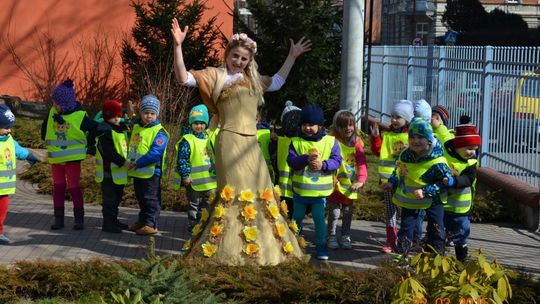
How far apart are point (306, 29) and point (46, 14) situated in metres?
6.54

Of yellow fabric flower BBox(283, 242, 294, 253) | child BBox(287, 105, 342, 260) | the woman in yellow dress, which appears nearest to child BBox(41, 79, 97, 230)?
child BBox(287, 105, 342, 260)

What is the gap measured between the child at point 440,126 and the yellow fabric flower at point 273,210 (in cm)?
225

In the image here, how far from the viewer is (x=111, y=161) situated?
9.66 metres

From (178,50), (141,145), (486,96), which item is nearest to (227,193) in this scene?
(178,50)

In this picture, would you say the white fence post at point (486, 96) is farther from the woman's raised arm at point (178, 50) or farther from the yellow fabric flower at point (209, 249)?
the woman's raised arm at point (178, 50)

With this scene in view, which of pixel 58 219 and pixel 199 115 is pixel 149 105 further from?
pixel 58 219

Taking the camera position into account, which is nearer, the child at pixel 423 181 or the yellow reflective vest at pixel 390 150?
the child at pixel 423 181

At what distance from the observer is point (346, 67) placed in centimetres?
1330

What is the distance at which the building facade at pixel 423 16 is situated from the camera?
6372 centimetres

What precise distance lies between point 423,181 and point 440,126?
6.95 feet

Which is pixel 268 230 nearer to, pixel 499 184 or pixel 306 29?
pixel 499 184

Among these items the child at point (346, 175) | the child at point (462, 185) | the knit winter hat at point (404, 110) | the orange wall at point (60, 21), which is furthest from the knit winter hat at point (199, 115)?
the orange wall at point (60, 21)

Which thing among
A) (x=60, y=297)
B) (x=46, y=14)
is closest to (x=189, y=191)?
(x=60, y=297)

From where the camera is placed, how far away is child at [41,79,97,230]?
9594mm
